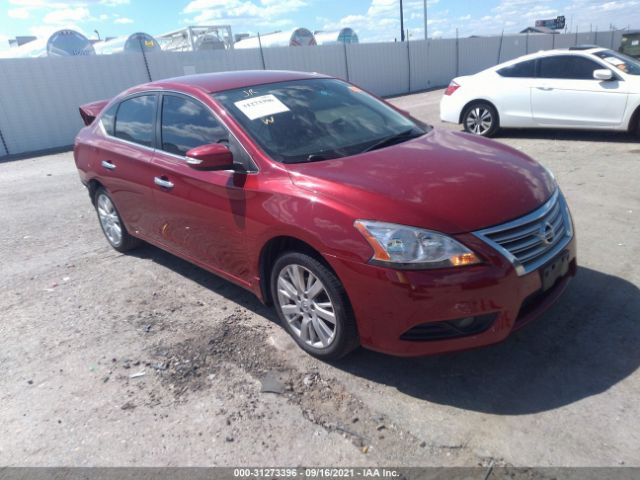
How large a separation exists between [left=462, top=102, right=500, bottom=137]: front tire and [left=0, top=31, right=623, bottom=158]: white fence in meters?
11.9

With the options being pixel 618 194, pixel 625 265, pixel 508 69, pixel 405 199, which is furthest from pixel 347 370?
pixel 508 69

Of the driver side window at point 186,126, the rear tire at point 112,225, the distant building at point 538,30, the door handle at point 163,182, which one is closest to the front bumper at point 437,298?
the driver side window at point 186,126

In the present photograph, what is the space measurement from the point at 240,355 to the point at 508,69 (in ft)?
26.5

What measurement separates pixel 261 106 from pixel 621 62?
738cm

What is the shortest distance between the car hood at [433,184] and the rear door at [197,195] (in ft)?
1.83

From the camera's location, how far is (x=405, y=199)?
269 cm

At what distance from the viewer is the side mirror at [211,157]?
10.3ft

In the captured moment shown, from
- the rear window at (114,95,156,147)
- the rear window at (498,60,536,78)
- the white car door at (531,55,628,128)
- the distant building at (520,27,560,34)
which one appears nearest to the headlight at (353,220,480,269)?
the rear window at (114,95,156,147)

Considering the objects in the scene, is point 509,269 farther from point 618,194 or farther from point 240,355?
point 618,194

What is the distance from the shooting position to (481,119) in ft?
31.4

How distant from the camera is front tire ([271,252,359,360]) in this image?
2832mm

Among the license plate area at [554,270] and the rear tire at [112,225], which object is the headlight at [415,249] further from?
the rear tire at [112,225]

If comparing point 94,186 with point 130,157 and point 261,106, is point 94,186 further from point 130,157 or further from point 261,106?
point 261,106

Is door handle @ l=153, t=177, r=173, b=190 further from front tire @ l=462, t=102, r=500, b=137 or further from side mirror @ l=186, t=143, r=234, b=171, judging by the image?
front tire @ l=462, t=102, r=500, b=137
